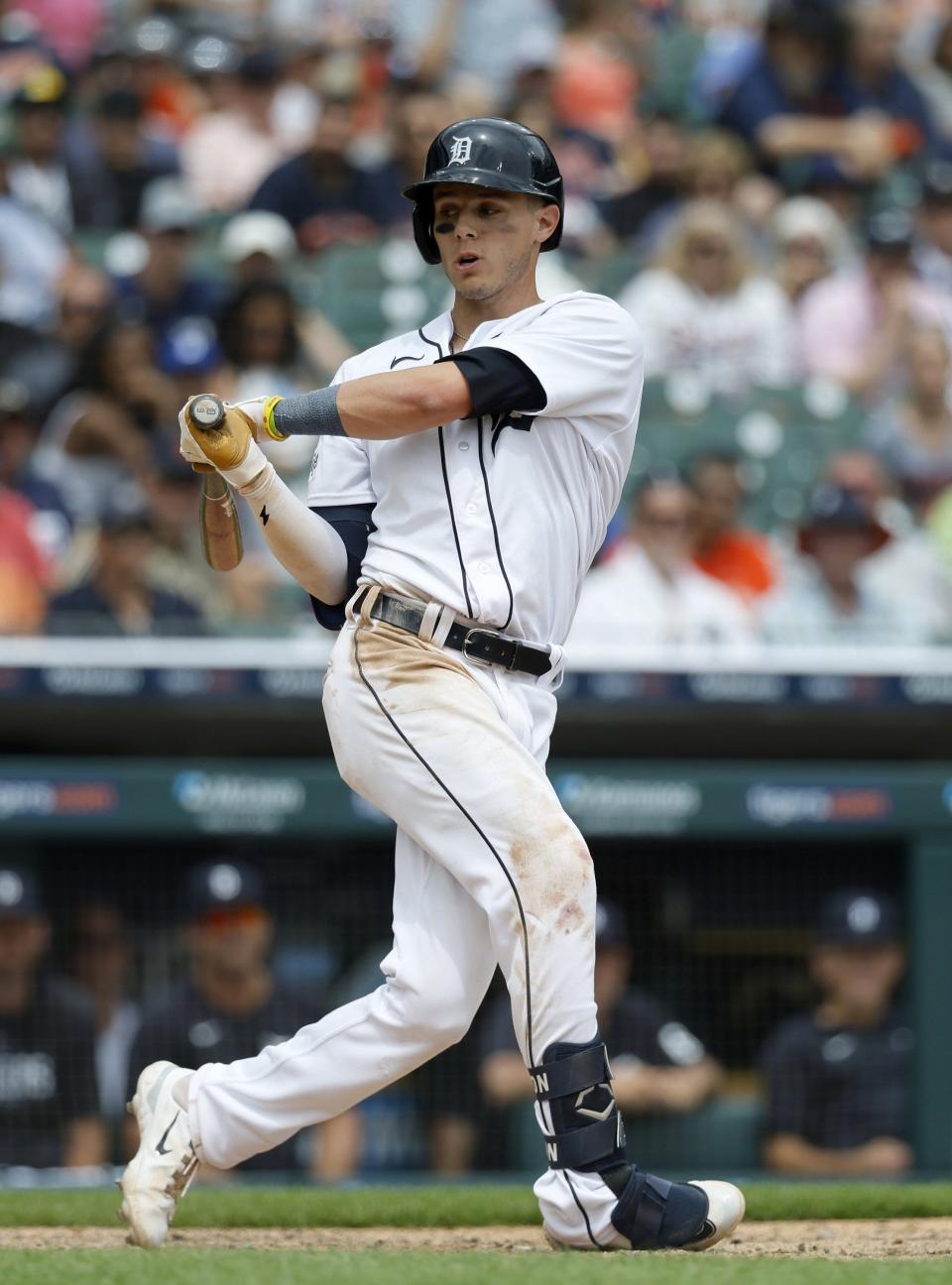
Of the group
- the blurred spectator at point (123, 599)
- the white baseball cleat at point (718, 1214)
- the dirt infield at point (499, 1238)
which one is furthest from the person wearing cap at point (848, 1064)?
the white baseball cleat at point (718, 1214)

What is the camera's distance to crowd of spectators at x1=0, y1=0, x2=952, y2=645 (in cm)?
627

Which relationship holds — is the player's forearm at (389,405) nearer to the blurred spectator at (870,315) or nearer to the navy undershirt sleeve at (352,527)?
the navy undershirt sleeve at (352,527)

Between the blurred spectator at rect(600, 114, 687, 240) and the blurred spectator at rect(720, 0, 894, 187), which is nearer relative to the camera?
the blurred spectator at rect(600, 114, 687, 240)

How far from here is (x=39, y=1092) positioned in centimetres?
548

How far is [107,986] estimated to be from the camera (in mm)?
5645

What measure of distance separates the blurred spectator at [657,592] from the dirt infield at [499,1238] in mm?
2413

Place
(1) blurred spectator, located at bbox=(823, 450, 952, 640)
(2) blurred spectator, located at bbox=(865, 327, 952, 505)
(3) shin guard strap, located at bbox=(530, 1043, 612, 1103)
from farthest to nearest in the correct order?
1. (2) blurred spectator, located at bbox=(865, 327, 952, 505)
2. (1) blurred spectator, located at bbox=(823, 450, 952, 640)
3. (3) shin guard strap, located at bbox=(530, 1043, 612, 1103)

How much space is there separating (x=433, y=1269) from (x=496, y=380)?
1.26m

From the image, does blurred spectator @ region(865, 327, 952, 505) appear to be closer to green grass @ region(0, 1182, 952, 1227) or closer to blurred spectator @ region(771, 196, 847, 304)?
blurred spectator @ region(771, 196, 847, 304)

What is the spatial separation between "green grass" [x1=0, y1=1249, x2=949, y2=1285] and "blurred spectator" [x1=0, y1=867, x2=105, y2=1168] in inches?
105

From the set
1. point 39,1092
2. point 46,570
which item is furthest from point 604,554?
point 39,1092

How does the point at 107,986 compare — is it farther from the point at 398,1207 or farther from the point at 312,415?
the point at 312,415

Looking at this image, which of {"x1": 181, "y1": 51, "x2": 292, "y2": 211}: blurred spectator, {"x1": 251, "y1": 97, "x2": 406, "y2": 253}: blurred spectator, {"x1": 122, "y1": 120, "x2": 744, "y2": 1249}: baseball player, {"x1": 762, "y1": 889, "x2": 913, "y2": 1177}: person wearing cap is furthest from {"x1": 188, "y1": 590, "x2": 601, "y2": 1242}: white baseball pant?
{"x1": 181, "y1": 51, "x2": 292, "y2": 211}: blurred spectator

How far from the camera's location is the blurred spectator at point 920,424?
701 cm
